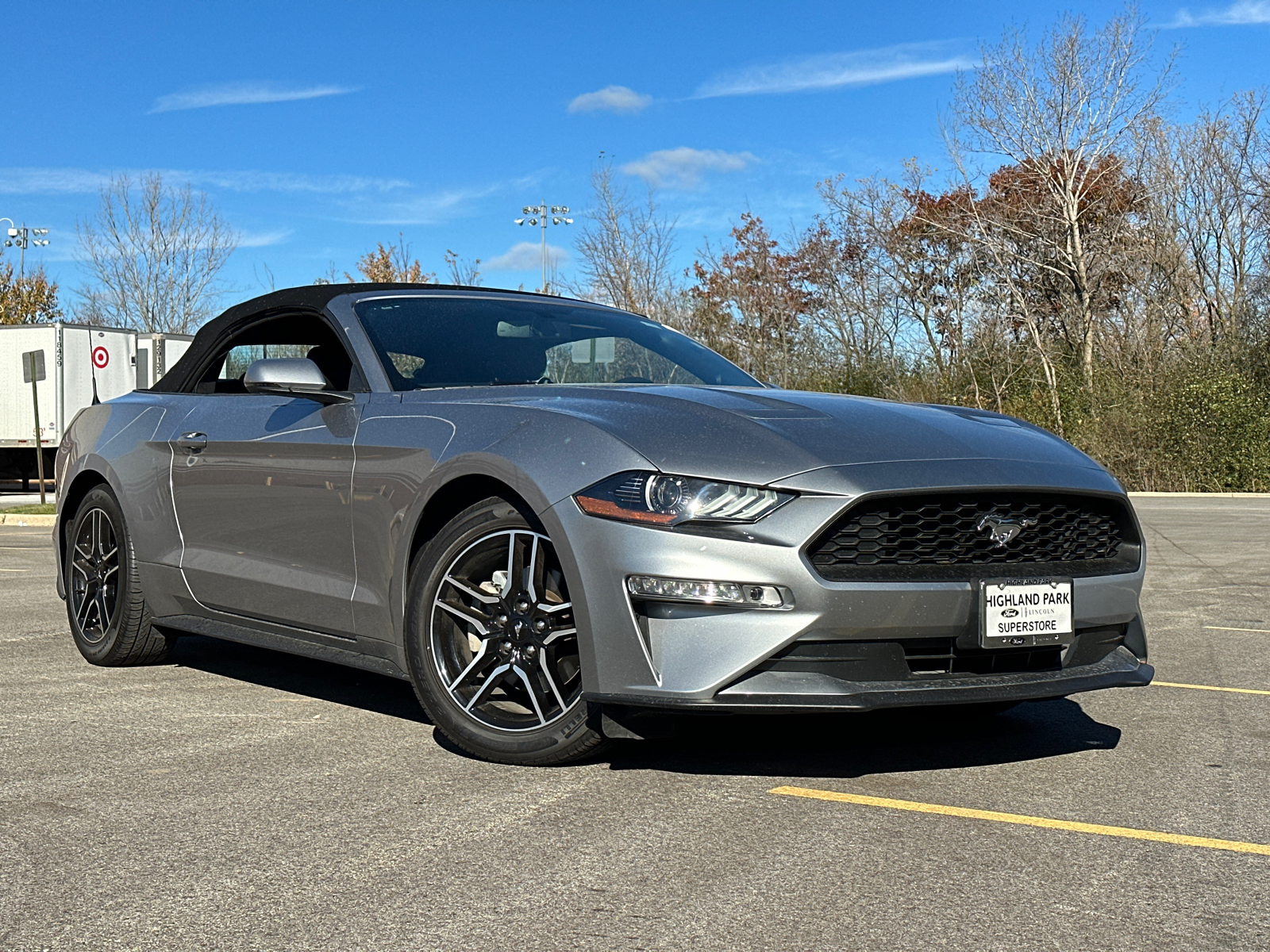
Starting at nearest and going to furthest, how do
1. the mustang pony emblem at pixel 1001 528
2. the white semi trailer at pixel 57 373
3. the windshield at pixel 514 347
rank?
1. the mustang pony emblem at pixel 1001 528
2. the windshield at pixel 514 347
3. the white semi trailer at pixel 57 373

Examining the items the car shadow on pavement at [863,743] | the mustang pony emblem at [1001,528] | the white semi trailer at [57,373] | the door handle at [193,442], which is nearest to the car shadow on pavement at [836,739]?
the car shadow on pavement at [863,743]

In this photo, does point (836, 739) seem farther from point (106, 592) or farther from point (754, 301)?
point (754, 301)

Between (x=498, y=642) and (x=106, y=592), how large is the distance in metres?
2.77

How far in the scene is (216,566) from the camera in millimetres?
5570

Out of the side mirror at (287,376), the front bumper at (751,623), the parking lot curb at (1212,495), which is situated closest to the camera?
the front bumper at (751,623)

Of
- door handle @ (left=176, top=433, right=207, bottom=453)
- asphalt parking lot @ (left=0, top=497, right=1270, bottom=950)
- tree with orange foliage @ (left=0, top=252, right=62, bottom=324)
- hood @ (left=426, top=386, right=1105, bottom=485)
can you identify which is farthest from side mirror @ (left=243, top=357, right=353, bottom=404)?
tree with orange foliage @ (left=0, top=252, right=62, bottom=324)

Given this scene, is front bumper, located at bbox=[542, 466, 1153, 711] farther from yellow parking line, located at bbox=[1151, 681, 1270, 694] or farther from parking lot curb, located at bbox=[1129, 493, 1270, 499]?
parking lot curb, located at bbox=[1129, 493, 1270, 499]

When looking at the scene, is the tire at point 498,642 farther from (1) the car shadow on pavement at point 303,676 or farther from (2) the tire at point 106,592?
(2) the tire at point 106,592

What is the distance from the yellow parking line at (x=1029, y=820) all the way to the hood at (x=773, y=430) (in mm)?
919

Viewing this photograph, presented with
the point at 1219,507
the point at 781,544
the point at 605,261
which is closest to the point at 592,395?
the point at 781,544

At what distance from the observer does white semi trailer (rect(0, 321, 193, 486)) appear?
2630 centimetres

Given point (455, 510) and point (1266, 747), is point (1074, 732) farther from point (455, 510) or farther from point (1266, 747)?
point (455, 510)

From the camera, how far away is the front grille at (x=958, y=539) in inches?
157

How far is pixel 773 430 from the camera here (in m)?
4.21
